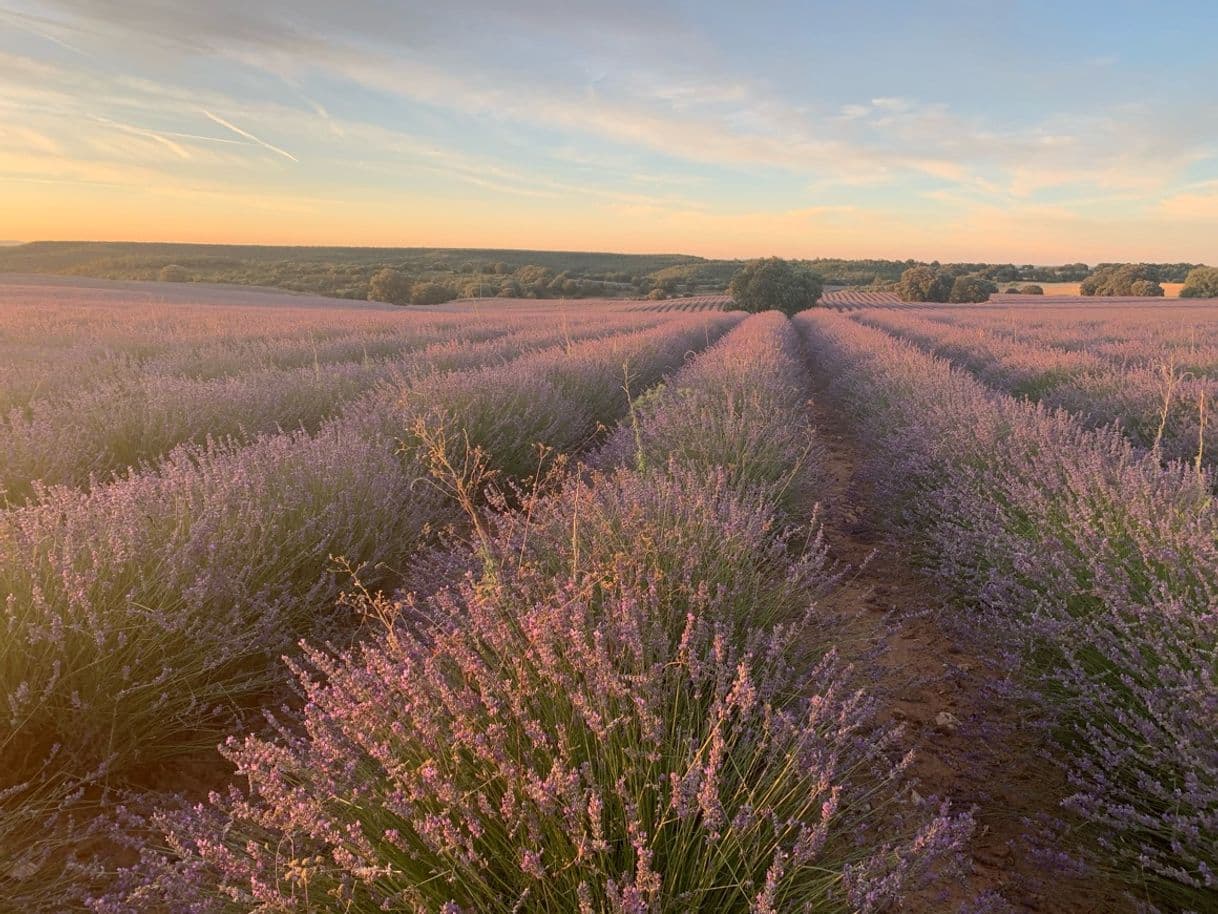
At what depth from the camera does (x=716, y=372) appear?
7398mm

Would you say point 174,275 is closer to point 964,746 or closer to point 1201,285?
point 964,746

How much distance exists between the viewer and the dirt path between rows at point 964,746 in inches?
77.2

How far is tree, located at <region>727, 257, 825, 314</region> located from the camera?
147ft

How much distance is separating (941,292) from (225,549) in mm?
62382

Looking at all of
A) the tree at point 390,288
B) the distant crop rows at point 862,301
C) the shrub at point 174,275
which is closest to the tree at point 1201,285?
the distant crop rows at point 862,301

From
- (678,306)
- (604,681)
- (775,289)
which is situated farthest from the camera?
(775,289)

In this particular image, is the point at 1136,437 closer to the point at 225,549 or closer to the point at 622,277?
the point at 225,549

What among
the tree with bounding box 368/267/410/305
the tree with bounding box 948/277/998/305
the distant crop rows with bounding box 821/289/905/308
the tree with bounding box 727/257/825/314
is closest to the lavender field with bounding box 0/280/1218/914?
the tree with bounding box 727/257/825/314

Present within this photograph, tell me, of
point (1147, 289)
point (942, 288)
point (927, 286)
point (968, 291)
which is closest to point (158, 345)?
point (927, 286)

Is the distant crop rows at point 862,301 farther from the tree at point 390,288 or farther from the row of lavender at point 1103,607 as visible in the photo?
the row of lavender at point 1103,607

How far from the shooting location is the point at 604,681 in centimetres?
154

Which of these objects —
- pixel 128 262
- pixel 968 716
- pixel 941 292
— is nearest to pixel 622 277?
pixel 941 292

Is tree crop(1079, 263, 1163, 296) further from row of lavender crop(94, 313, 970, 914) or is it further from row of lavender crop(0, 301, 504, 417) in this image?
row of lavender crop(94, 313, 970, 914)

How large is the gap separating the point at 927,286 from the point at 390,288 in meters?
43.4
